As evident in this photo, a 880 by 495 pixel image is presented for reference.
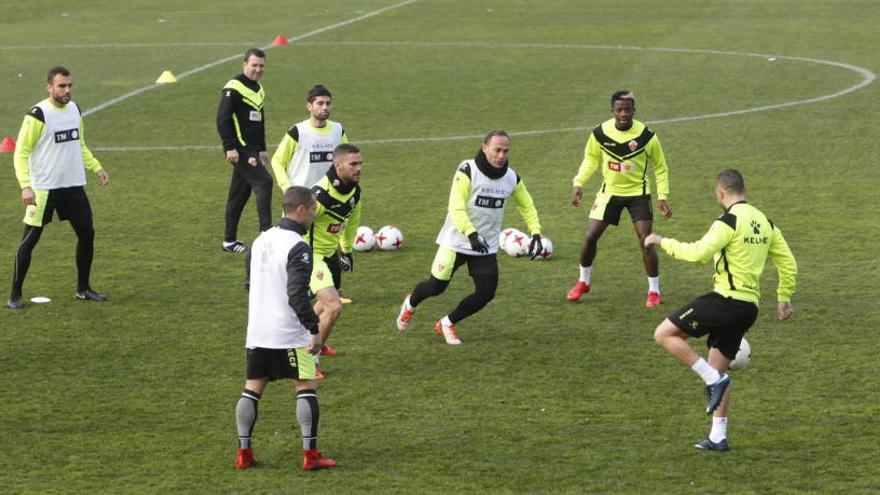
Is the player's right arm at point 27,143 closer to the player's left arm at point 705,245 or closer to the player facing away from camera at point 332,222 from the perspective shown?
the player facing away from camera at point 332,222

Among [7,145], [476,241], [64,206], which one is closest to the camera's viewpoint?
[476,241]

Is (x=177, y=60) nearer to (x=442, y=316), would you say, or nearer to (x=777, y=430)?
(x=442, y=316)

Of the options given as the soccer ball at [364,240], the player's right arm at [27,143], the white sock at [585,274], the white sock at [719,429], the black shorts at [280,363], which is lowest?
the white sock at [719,429]

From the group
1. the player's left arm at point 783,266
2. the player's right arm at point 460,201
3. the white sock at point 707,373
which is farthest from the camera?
the player's right arm at point 460,201

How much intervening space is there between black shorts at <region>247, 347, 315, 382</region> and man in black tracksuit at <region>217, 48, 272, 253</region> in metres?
6.92

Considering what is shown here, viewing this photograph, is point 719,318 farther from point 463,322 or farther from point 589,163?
point 589,163

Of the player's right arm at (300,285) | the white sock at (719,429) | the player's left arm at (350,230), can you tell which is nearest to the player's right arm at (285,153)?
the player's left arm at (350,230)

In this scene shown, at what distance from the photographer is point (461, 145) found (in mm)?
24328

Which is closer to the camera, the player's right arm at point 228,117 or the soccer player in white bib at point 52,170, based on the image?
the soccer player in white bib at point 52,170

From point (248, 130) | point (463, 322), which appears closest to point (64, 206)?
point (248, 130)

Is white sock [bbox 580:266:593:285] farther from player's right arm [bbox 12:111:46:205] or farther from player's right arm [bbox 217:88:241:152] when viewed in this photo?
player's right arm [bbox 12:111:46:205]

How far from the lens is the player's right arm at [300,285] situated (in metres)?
10.4

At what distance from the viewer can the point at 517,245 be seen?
1767cm

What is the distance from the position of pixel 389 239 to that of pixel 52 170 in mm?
4335
